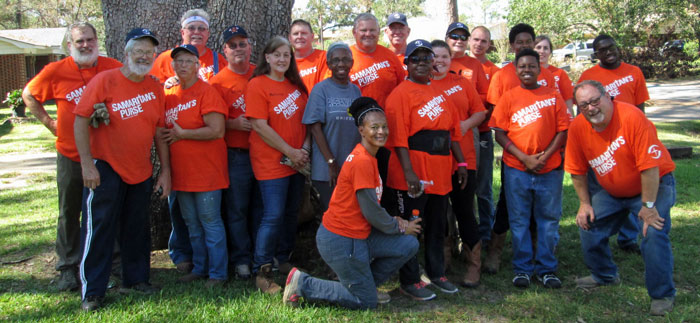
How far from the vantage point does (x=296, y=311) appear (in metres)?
4.00

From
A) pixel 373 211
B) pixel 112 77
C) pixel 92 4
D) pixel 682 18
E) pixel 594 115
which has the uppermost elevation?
pixel 92 4

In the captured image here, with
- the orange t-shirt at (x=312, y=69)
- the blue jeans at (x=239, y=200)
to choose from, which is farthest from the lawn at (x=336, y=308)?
the orange t-shirt at (x=312, y=69)

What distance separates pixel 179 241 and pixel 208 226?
0.59m

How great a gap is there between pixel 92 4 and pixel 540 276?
47109 mm

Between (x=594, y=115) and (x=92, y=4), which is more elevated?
(x=92, y=4)

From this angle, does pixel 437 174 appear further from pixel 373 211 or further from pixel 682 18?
pixel 682 18

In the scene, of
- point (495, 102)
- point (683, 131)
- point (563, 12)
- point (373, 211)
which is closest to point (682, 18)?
point (563, 12)

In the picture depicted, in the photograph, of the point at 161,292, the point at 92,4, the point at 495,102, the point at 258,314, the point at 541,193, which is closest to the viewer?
the point at 258,314

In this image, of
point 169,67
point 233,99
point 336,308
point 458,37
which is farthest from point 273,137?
point 458,37

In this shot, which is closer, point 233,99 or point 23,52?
point 233,99

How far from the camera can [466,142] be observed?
4.88 m

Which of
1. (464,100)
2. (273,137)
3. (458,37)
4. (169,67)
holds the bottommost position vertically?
(273,137)

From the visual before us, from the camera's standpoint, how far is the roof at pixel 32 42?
23484 millimetres

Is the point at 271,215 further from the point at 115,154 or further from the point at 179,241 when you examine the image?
the point at 115,154
